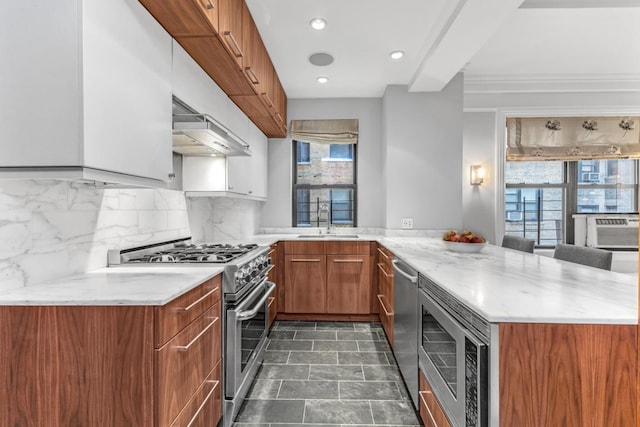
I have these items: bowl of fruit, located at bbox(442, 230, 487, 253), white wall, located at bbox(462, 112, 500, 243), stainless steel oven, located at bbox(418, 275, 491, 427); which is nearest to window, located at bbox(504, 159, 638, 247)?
white wall, located at bbox(462, 112, 500, 243)

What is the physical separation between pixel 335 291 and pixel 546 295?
7.65ft

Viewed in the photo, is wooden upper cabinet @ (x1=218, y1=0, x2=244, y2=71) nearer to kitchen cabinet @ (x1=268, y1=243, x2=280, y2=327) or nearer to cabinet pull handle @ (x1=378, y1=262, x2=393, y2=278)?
kitchen cabinet @ (x1=268, y1=243, x2=280, y2=327)

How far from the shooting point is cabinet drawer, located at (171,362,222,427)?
1.28 metres

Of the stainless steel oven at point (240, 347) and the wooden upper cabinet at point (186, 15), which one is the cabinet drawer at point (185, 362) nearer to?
the stainless steel oven at point (240, 347)

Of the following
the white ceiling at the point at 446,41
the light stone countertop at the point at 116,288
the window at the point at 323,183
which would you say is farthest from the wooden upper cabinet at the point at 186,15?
the window at the point at 323,183

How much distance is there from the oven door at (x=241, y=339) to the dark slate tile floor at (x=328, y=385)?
208mm

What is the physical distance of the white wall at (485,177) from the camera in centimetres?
407

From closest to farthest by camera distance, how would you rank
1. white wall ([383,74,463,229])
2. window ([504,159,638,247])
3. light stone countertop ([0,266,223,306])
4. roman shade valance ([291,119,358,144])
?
light stone countertop ([0,266,223,306]) → white wall ([383,74,463,229]) → roman shade valance ([291,119,358,144]) → window ([504,159,638,247])

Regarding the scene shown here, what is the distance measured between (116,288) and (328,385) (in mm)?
1510

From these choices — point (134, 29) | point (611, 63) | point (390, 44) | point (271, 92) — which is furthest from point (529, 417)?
point (611, 63)

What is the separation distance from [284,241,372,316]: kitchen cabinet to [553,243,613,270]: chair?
1638mm

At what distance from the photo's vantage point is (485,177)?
160 inches

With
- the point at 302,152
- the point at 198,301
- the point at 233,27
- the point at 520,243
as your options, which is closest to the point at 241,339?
the point at 198,301

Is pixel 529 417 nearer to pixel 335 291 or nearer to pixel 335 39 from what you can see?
pixel 335 291
